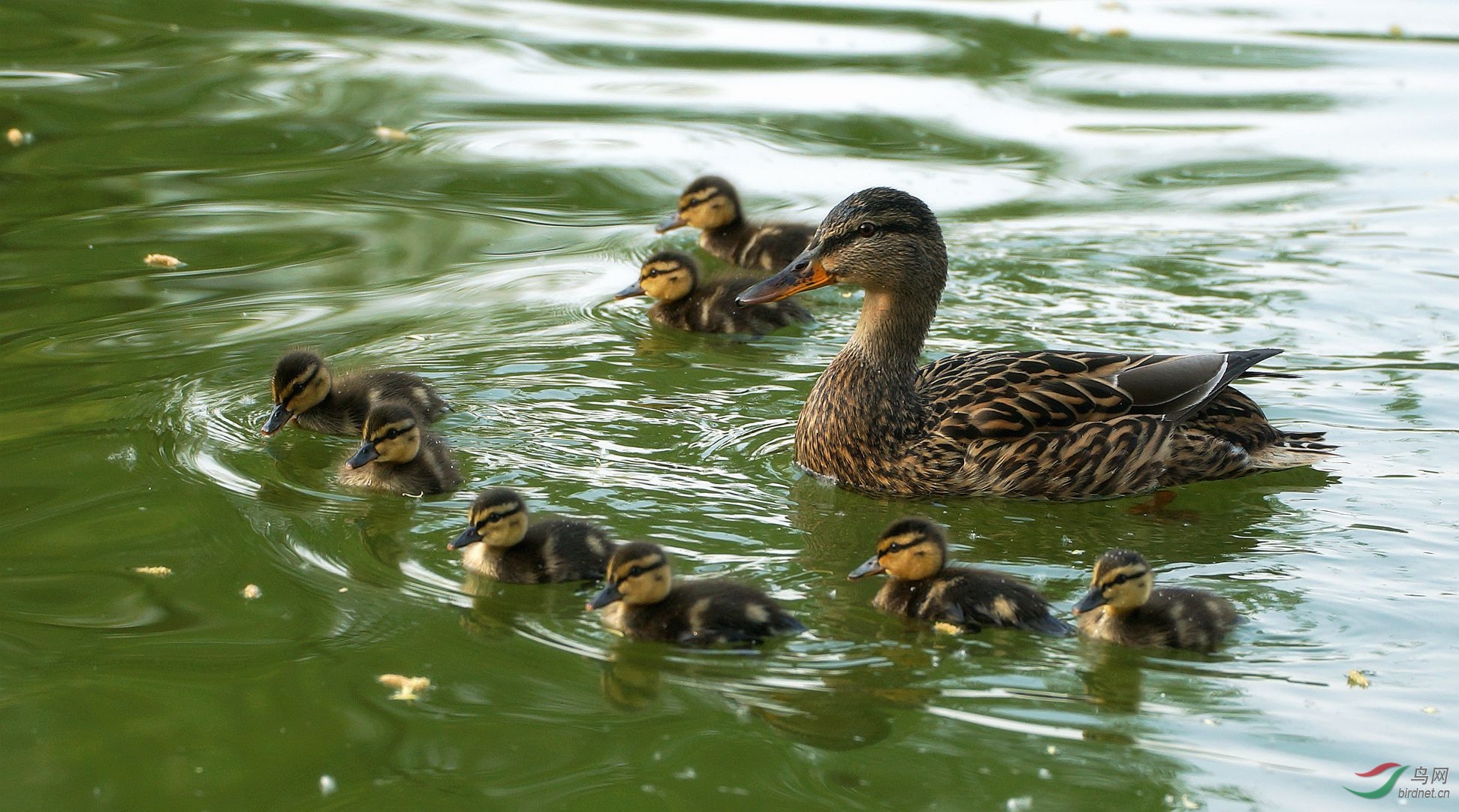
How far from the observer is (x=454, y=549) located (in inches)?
190

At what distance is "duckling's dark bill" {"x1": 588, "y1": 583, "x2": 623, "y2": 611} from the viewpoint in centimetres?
429

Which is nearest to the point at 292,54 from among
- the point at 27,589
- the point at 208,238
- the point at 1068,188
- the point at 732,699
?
the point at 208,238

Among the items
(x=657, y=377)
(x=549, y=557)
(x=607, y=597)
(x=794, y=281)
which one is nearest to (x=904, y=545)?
(x=607, y=597)

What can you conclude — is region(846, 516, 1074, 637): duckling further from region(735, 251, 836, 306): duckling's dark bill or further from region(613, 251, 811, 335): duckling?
region(613, 251, 811, 335): duckling

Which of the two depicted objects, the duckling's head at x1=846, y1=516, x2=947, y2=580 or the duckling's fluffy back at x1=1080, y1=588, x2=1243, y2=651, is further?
the duckling's head at x1=846, y1=516, x2=947, y2=580

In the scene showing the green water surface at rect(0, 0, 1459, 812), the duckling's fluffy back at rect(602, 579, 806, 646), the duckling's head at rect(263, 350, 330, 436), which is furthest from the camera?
the duckling's head at rect(263, 350, 330, 436)

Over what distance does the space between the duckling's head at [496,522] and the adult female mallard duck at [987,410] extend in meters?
1.40

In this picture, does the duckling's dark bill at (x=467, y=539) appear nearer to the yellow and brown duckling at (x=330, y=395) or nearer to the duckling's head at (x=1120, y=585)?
the yellow and brown duckling at (x=330, y=395)

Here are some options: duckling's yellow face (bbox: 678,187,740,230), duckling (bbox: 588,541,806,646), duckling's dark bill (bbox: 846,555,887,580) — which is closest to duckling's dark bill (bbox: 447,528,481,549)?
duckling (bbox: 588,541,806,646)

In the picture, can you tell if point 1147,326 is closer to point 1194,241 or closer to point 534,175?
point 1194,241

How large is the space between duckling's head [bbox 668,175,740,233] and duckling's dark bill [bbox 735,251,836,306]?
208cm

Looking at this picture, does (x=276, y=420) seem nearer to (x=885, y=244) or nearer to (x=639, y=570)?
(x=639, y=570)

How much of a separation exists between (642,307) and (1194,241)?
2.71m

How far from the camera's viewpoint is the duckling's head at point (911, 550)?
4465mm
